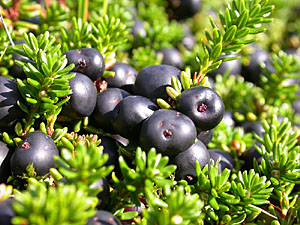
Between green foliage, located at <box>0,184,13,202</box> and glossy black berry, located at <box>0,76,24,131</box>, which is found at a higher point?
glossy black berry, located at <box>0,76,24,131</box>

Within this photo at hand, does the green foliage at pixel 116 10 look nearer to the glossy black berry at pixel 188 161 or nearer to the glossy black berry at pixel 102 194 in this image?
the glossy black berry at pixel 188 161

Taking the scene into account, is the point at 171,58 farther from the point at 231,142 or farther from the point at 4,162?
the point at 4,162

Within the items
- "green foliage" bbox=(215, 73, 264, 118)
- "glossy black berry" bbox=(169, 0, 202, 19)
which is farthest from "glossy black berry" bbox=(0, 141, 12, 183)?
"glossy black berry" bbox=(169, 0, 202, 19)

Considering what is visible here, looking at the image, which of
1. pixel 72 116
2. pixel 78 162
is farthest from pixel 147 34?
pixel 78 162

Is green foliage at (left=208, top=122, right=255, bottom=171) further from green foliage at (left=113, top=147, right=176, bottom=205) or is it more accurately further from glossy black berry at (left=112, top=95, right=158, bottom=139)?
green foliage at (left=113, top=147, right=176, bottom=205)

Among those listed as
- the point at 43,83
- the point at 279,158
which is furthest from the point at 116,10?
the point at 279,158

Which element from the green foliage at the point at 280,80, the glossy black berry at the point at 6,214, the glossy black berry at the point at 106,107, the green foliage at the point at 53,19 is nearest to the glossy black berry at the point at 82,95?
the glossy black berry at the point at 106,107
